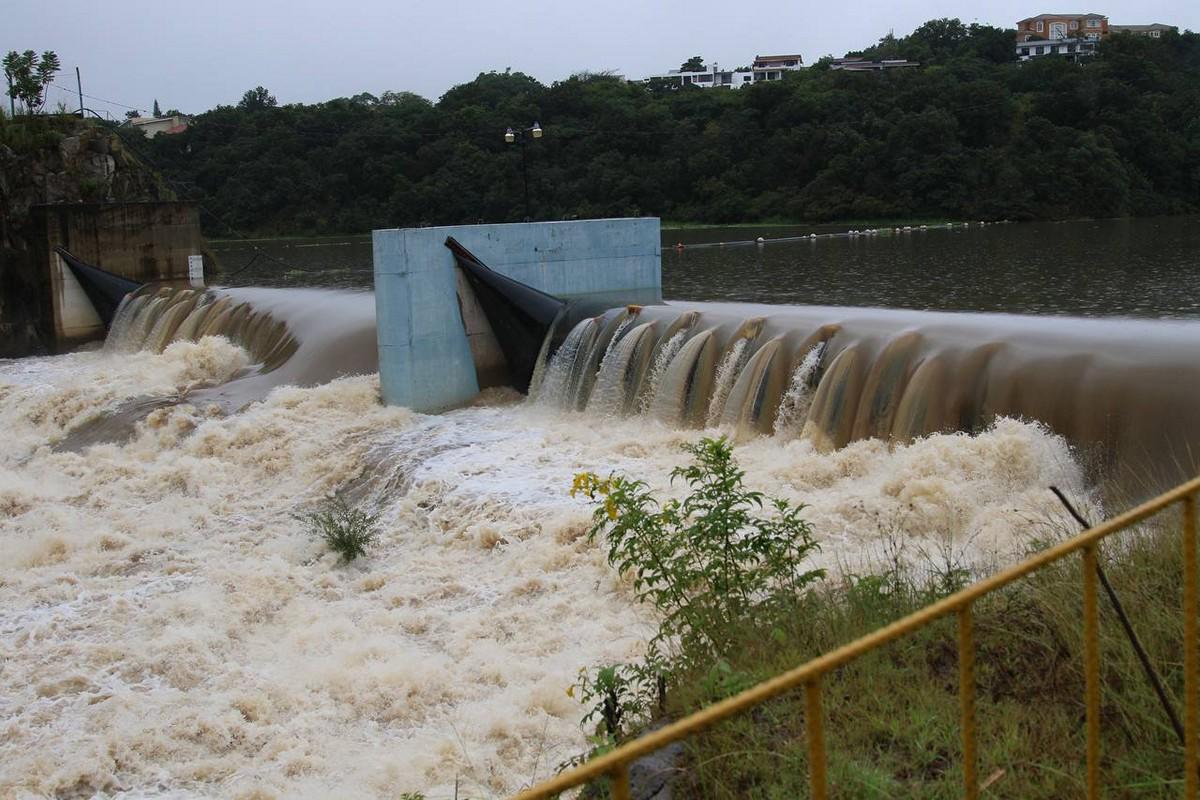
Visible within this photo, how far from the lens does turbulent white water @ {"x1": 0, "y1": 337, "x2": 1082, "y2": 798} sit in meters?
6.15

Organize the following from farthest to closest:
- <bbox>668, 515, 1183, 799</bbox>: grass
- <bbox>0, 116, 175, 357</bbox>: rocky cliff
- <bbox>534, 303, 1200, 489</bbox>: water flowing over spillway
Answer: <bbox>0, 116, 175, 357</bbox>: rocky cliff → <bbox>534, 303, 1200, 489</bbox>: water flowing over spillway → <bbox>668, 515, 1183, 799</bbox>: grass

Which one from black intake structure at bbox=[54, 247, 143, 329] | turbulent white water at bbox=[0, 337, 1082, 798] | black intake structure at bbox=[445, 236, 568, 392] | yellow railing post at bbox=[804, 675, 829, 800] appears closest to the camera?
yellow railing post at bbox=[804, 675, 829, 800]

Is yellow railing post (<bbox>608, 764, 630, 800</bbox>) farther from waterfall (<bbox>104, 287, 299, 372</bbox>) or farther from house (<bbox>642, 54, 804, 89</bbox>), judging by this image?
house (<bbox>642, 54, 804, 89</bbox>)

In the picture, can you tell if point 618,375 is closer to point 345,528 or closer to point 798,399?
point 798,399

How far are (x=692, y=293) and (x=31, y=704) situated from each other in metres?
18.5

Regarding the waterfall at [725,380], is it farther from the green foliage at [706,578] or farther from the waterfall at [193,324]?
the waterfall at [193,324]

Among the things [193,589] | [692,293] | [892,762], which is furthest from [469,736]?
[692,293]

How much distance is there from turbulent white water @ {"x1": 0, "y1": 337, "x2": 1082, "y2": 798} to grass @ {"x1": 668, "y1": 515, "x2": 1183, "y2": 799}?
1.72 m

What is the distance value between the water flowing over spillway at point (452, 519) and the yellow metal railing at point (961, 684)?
329 centimetres

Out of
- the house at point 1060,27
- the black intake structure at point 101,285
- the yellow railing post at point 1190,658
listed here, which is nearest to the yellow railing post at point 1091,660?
the yellow railing post at point 1190,658

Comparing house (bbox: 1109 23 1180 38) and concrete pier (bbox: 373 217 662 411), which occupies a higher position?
house (bbox: 1109 23 1180 38)

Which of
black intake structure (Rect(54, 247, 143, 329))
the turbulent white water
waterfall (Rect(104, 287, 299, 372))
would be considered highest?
black intake structure (Rect(54, 247, 143, 329))

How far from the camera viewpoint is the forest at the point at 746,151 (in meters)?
46.1

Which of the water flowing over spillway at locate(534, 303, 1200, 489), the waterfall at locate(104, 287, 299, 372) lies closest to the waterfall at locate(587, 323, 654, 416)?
the water flowing over spillway at locate(534, 303, 1200, 489)
